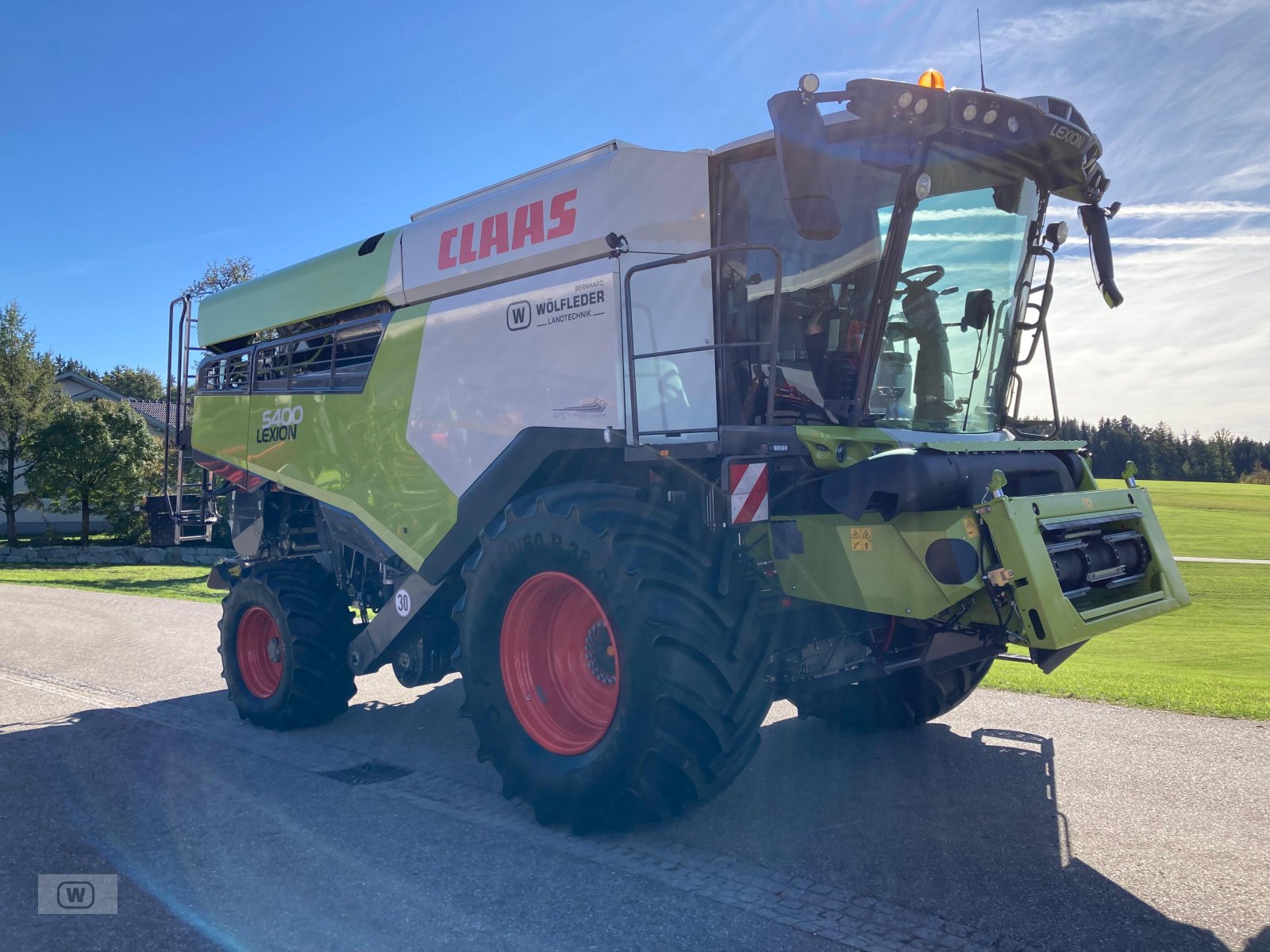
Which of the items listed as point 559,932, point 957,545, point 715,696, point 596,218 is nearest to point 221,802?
point 559,932

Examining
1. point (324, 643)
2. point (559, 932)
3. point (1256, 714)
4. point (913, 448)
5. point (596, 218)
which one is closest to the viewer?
point (559, 932)

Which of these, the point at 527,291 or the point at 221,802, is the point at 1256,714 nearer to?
the point at 527,291

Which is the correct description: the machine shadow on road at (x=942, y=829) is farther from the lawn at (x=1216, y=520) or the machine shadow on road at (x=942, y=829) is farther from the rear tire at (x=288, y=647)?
the lawn at (x=1216, y=520)

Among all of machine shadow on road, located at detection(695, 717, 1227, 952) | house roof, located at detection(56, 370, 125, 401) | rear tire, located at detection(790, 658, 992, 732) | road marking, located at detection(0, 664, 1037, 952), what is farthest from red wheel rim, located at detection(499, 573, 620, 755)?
house roof, located at detection(56, 370, 125, 401)

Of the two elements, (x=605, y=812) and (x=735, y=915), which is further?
(x=605, y=812)

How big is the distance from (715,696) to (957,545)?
1.19m

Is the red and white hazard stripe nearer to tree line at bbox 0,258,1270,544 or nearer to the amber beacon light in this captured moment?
the amber beacon light

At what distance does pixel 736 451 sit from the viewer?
4285mm

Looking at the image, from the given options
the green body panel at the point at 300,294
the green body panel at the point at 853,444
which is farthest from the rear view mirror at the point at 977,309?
the green body panel at the point at 300,294

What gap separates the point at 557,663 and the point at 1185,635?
1184 cm

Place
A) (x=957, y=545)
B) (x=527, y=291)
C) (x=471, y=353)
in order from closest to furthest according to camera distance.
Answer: (x=957, y=545) < (x=527, y=291) < (x=471, y=353)

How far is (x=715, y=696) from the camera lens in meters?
4.04

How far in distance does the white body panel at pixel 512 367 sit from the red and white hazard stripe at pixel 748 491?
790mm
